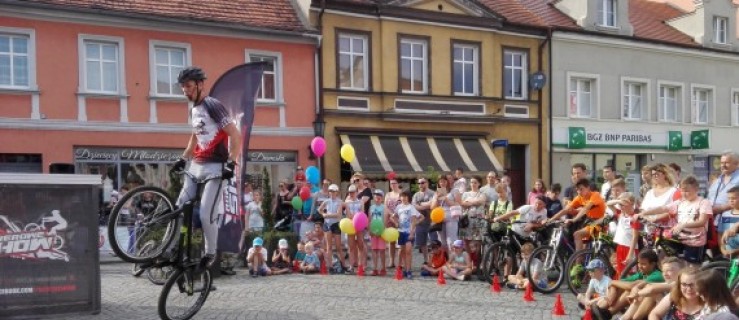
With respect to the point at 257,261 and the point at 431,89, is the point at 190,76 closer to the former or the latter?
the point at 257,261

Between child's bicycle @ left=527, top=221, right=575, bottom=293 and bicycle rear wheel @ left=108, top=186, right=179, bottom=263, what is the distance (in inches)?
227

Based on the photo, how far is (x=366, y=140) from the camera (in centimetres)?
2372

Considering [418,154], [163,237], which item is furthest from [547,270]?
[418,154]

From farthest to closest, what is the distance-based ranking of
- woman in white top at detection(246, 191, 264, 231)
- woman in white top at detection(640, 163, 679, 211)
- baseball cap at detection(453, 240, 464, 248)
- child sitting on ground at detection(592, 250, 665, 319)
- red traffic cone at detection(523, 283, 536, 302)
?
woman in white top at detection(246, 191, 264, 231) → baseball cap at detection(453, 240, 464, 248) → red traffic cone at detection(523, 283, 536, 302) → woman in white top at detection(640, 163, 679, 211) → child sitting on ground at detection(592, 250, 665, 319)

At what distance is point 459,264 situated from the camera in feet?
43.2

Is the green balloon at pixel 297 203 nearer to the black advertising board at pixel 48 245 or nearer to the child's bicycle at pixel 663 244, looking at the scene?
the black advertising board at pixel 48 245

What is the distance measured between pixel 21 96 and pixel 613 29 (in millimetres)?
20596

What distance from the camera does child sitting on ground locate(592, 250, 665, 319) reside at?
8672 millimetres

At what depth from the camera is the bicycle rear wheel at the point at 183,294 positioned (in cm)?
815

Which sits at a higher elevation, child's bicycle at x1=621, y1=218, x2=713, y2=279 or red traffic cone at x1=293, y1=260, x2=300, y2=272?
child's bicycle at x1=621, y1=218, x2=713, y2=279

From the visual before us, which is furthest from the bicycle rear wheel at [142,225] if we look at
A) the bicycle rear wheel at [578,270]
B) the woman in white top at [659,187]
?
the woman in white top at [659,187]

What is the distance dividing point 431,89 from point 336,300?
14.9m

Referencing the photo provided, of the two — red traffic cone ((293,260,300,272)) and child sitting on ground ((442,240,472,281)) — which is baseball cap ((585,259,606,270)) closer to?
child sitting on ground ((442,240,472,281))

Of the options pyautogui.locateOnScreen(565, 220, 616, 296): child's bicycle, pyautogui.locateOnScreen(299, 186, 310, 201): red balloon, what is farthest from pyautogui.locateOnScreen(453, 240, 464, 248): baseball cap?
pyautogui.locateOnScreen(299, 186, 310, 201): red balloon
